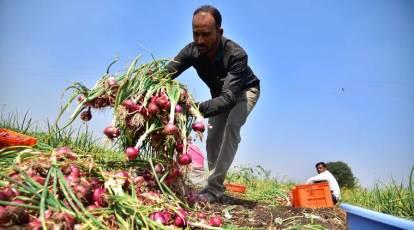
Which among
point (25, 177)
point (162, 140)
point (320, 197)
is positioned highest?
point (162, 140)

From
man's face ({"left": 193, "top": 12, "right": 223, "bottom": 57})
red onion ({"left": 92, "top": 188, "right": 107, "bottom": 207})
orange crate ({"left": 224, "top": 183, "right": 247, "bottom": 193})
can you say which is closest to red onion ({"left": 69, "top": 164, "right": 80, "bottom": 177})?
red onion ({"left": 92, "top": 188, "right": 107, "bottom": 207})

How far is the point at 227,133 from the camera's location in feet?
10.6

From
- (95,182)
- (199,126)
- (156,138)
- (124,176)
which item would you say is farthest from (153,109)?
(95,182)

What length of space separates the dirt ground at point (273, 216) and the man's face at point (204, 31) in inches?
Result: 42.3

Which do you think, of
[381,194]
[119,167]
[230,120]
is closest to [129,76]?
[119,167]

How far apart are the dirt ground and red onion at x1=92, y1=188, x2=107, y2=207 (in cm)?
78

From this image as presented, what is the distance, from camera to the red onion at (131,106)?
2.10 m

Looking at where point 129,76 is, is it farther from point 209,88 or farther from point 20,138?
point 209,88

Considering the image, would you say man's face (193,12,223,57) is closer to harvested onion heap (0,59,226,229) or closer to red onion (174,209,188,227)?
harvested onion heap (0,59,226,229)

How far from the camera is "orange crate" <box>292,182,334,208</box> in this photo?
11.9 ft

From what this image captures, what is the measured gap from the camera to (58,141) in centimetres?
350

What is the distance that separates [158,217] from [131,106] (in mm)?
654

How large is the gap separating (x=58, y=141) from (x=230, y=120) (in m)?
1.49

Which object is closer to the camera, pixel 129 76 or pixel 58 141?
pixel 129 76
